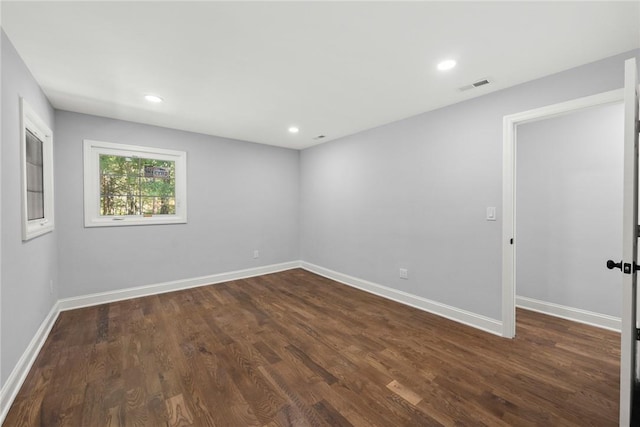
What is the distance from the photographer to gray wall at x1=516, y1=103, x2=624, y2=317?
2736 mm

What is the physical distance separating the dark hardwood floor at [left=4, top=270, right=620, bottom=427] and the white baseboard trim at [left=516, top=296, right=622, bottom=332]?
0.15 meters

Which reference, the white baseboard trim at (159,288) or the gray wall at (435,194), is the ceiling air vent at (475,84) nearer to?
the gray wall at (435,194)

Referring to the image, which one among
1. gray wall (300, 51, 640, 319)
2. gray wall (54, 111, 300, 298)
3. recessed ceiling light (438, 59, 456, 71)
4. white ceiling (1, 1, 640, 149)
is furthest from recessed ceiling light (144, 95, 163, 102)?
recessed ceiling light (438, 59, 456, 71)

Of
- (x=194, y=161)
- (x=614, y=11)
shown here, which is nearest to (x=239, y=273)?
(x=194, y=161)

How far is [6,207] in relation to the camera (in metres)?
1.76

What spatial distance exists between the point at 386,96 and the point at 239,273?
11.9ft

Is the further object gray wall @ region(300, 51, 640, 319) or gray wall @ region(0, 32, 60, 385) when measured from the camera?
gray wall @ region(300, 51, 640, 319)

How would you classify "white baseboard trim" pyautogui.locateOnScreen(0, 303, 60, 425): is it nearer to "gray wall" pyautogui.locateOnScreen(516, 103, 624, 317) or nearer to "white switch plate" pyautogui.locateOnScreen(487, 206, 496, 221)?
"white switch plate" pyautogui.locateOnScreen(487, 206, 496, 221)

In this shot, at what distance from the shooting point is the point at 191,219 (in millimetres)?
4203

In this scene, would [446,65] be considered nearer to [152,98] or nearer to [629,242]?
[629,242]

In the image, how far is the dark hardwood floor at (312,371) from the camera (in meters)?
1.65

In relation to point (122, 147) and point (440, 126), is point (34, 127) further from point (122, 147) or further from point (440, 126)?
point (440, 126)

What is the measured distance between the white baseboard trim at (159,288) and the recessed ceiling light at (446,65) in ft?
13.5

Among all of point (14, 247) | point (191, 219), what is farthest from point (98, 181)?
point (14, 247)
